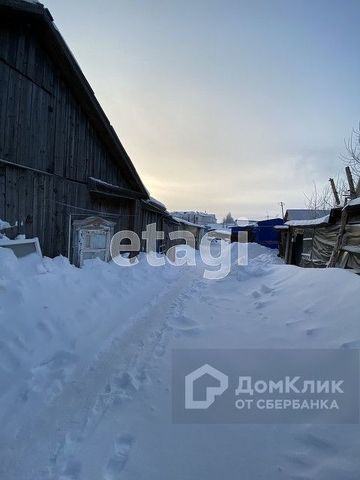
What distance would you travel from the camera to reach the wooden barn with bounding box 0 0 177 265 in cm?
671

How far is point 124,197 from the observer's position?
1192 cm

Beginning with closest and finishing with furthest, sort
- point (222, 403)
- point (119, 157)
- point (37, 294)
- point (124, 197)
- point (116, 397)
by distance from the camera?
point (222, 403) < point (116, 397) < point (37, 294) < point (119, 157) < point (124, 197)

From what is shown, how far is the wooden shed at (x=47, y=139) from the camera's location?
6.70 m

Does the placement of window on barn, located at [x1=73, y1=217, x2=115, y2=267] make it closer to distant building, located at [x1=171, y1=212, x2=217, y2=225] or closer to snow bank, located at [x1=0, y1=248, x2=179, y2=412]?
snow bank, located at [x1=0, y1=248, x2=179, y2=412]

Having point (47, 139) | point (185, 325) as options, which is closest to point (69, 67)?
point (47, 139)

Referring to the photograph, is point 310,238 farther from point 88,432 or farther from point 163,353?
point 88,432

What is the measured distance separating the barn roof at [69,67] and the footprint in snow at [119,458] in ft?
27.7

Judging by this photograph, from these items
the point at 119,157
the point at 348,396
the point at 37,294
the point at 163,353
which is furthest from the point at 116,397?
the point at 119,157

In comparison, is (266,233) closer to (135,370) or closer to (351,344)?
(351,344)

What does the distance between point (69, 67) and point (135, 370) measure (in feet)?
26.8

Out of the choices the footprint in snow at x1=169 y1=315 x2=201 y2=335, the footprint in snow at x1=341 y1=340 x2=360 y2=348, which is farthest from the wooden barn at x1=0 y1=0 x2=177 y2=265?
the footprint in snow at x1=341 y1=340 x2=360 y2=348

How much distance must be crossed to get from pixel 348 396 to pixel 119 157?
398 inches

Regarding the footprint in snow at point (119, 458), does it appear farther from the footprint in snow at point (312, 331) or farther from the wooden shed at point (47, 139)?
the wooden shed at point (47, 139)

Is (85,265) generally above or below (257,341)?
above
